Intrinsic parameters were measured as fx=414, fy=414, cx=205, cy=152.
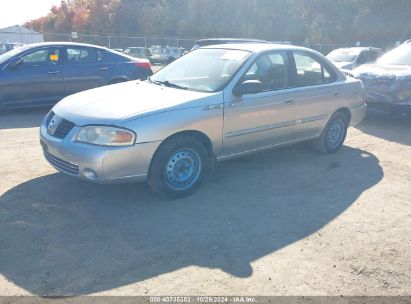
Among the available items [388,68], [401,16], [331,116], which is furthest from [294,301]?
[401,16]

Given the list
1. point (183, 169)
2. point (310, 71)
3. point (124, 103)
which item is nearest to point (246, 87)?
point (183, 169)

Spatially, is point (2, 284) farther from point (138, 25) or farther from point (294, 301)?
point (138, 25)

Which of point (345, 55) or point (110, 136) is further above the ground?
point (345, 55)

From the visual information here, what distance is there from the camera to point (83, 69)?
30.5 ft

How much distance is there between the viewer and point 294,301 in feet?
9.92

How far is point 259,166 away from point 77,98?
2.65 m

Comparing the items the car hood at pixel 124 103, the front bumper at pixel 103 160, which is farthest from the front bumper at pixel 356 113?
the front bumper at pixel 103 160

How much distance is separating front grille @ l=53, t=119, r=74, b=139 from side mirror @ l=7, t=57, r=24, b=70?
4914mm

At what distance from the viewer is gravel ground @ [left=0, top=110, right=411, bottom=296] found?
3203 millimetres

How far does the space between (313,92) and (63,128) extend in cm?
348

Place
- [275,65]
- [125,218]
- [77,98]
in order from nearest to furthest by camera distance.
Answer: [125,218] < [77,98] < [275,65]

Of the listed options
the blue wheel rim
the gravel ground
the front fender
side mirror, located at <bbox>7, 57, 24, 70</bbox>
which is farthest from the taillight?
the blue wheel rim

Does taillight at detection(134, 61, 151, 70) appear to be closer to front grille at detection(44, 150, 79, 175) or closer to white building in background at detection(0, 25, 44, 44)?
front grille at detection(44, 150, 79, 175)

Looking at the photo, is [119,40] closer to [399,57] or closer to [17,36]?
[17,36]
